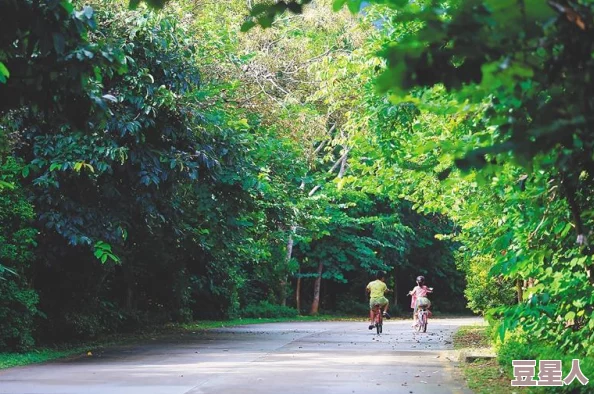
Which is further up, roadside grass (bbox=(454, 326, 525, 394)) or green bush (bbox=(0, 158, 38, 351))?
green bush (bbox=(0, 158, 38, 351))

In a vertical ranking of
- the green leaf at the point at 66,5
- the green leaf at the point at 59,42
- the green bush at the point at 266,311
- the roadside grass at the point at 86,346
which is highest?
the green leaf at the point at 66,5

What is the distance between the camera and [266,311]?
4106cm

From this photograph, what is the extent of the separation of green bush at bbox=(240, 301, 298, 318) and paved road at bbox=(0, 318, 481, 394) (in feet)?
59.9

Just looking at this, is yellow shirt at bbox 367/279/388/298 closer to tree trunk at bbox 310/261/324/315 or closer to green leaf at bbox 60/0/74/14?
green leaf at bbox 60/0/74/14

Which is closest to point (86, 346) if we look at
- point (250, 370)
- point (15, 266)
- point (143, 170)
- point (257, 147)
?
point (15, 266)

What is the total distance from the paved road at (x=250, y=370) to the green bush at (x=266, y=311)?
59.9 ft

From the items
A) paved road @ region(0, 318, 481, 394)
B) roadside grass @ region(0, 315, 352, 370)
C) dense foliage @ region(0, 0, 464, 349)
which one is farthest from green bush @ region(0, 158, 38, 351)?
paved road @ region(0, 318, 481, 394)

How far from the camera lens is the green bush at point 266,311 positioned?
40188 mm

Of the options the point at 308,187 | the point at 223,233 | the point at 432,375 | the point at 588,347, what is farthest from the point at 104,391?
the point at 308,187

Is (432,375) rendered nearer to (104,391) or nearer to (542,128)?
(104,391)

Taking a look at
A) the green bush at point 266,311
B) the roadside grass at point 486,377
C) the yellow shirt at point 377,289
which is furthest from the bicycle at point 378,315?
the green bush at point 266,311

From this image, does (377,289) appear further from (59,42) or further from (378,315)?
(59,42)

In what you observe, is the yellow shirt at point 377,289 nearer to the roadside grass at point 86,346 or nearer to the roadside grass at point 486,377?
the roadside grass at point 86,346

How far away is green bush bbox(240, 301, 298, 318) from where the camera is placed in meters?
40.2
